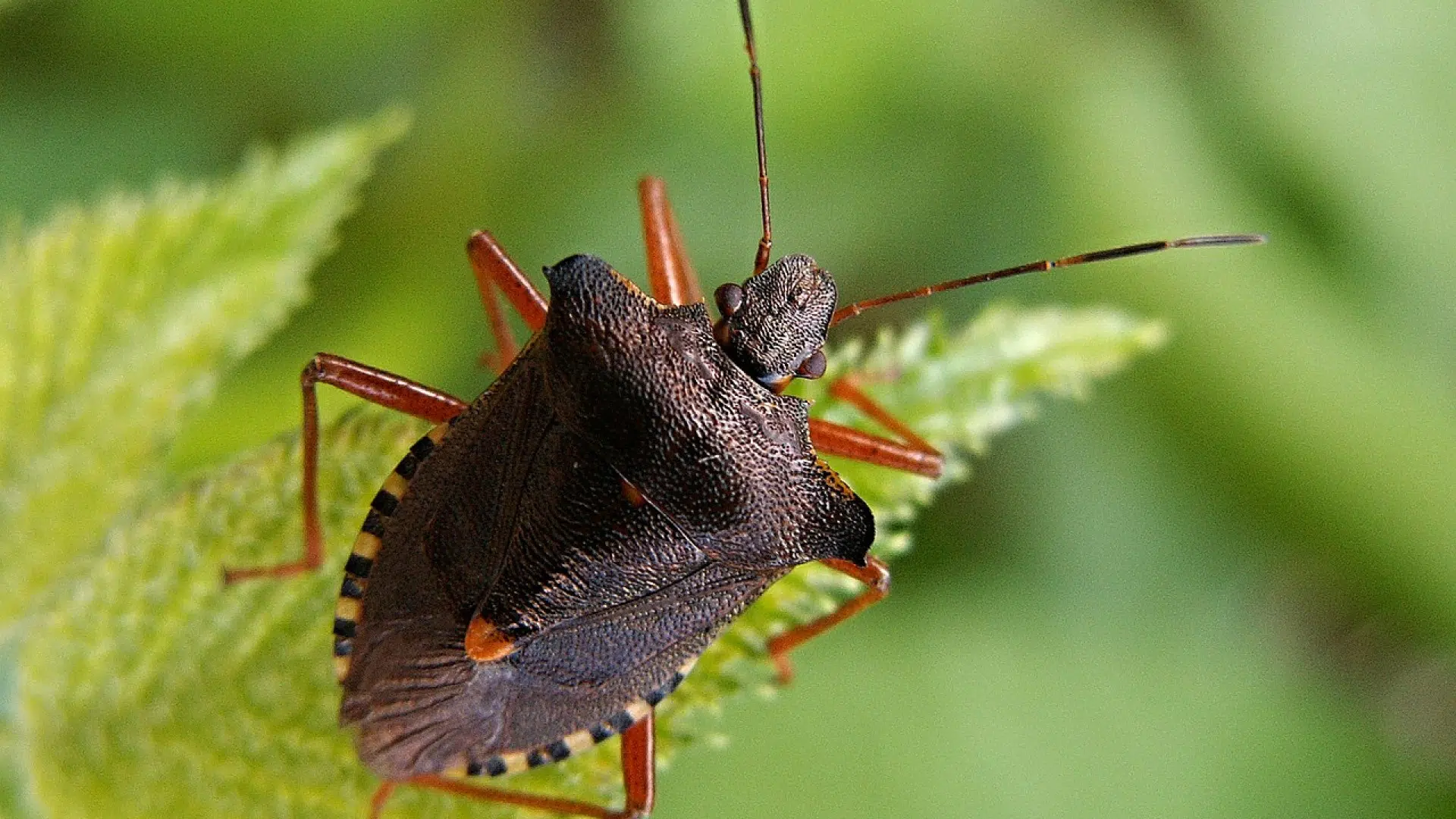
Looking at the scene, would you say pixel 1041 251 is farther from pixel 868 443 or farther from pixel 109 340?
pixel 109 340

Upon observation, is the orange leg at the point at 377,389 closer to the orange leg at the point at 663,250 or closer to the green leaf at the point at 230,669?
the green leaf at the point at 230,669

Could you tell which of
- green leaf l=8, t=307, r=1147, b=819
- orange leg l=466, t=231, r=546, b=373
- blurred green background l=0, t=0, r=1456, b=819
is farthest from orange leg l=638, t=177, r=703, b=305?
blurred green background l=0, t=0, r=1456, b=819

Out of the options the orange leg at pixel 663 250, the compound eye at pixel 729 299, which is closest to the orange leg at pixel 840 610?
the compound eye at pixel 729 299

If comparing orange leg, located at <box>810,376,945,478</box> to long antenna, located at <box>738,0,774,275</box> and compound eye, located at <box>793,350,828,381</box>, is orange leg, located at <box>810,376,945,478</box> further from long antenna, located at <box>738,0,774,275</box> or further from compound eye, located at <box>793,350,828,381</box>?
long antenna, located at <box>738,0,774,275</box>

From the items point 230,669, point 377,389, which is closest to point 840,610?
point 377,389

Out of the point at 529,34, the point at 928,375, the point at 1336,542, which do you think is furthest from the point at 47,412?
the point at 1336,542

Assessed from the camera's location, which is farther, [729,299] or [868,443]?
[868,443]
